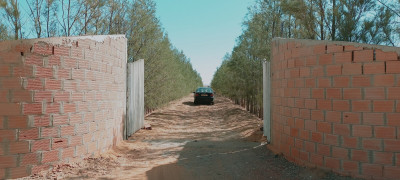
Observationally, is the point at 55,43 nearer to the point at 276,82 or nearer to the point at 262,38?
the point at 276,82

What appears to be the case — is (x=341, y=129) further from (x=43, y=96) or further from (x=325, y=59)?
(x=43, y=96)

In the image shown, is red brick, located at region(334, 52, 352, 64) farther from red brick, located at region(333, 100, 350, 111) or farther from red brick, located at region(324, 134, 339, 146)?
red brick, located at region(324, 134, 339, 146)

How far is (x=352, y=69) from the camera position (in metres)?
4.68

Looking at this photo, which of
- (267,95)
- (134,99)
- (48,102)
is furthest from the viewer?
(134,99)

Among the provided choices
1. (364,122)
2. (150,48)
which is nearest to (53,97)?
(364,122)

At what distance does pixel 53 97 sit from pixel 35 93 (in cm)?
32

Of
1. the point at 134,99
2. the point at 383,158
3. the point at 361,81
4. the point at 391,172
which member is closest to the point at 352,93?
the point at 361,81

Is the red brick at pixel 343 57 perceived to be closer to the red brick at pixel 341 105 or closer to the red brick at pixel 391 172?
the red brick at pixel 341 105

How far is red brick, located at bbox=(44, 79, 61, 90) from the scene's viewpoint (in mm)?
5031

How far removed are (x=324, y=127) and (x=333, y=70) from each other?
102 cm

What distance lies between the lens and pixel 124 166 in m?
6.09

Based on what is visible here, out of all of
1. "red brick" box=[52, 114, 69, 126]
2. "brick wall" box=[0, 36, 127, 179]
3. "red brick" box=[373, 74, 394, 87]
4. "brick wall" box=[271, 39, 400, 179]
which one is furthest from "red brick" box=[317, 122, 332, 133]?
"red brick" box=[52, 114, 69, 126]

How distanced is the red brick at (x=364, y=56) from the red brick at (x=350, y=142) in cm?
128

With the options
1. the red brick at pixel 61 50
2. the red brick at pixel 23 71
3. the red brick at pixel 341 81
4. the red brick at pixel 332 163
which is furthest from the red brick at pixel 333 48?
the red brick at pixel 23 71
